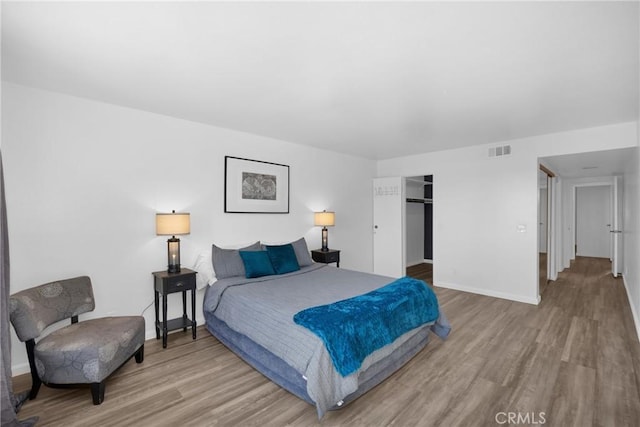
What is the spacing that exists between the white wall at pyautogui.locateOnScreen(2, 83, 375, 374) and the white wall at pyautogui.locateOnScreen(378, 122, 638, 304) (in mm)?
3185

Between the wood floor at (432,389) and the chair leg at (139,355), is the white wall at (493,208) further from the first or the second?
the chair leg at (139,355)

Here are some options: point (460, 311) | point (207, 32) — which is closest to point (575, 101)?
point (460, 311)

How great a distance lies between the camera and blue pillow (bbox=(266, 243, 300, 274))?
3707 mm

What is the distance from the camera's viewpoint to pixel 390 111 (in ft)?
10.6

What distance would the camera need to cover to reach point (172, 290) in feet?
9.97

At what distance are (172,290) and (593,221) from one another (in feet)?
35.2

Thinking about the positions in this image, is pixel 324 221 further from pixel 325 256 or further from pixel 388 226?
pixel 388 226

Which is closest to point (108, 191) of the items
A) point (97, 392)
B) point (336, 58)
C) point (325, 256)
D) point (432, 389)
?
point (97, 392)

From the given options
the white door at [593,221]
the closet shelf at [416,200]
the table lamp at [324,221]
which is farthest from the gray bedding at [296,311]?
the white door at [593,221]

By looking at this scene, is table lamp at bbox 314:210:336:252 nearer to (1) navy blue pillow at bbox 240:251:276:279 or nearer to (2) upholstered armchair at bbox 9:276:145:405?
(1) navy blue pillow at bbox 240:251:276:279

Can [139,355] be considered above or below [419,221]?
below

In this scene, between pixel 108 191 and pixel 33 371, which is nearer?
pixel 33 371

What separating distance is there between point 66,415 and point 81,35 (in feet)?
8.32

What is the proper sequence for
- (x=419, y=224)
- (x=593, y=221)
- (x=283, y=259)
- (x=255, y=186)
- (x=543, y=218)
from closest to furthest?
(x=283, y=259) < (x=255, y=186) < (x=543, y=218) < (x=419, y=224) < (x=593, y=221)
